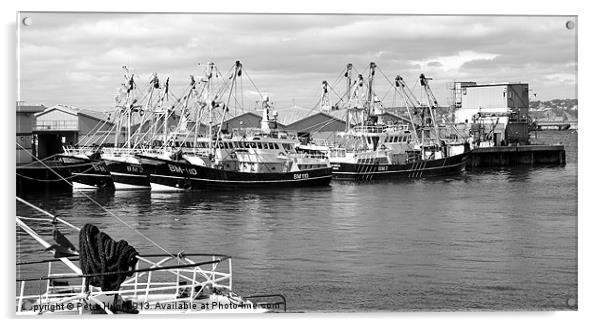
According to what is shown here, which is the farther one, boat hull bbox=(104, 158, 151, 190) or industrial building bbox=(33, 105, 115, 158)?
boat hull bbox=(104, 158, 151, 190)

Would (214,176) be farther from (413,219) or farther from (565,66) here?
(565,66)

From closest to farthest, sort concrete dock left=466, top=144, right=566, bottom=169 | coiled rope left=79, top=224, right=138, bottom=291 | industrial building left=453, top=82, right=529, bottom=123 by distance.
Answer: coiled rope left=79, top=224, right=138, bottom=291 → industrial building left=453, top=82, right=529, bottom=123 → concrete dock left=466, top=144, right=566, bottom=169

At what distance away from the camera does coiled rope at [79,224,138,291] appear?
659cm

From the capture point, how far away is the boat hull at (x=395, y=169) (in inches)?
892

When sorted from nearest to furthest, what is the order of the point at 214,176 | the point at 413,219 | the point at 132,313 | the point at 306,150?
the point at 132,313
the point at 413,219
the point at 214,176
the point at 306,150

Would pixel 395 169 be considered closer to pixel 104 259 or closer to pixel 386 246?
pixel 386 246

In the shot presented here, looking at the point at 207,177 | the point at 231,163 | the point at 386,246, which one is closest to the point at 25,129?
the point at 386,246

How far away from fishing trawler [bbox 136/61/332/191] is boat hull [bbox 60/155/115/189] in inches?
148

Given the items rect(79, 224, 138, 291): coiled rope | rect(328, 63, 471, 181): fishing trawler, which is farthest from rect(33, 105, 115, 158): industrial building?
rect(328, 63, 471, 181): fishing trawler

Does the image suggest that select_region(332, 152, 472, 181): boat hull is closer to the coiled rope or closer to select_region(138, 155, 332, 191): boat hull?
A: select_region(138, 155, 332, 191): boat hull

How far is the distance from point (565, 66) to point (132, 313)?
14.7 feet

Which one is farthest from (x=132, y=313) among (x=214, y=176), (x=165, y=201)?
(x=214, y=176)
